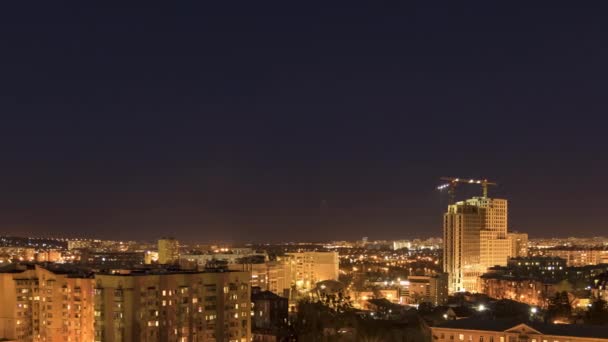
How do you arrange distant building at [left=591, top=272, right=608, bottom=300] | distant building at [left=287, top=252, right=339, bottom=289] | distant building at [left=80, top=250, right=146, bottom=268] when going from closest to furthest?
distant building at [left=591, top=272, right=608, bottom=300]
distant building at [left=80, top=250, right=146, bottom=268]
distant building at [left=287, top=252, right=339, bottom=289]

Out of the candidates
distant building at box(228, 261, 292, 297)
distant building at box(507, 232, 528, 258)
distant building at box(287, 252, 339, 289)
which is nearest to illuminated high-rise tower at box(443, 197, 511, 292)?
distant building at box(507, 232, 528, 258)

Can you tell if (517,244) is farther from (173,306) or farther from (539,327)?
(173,306)

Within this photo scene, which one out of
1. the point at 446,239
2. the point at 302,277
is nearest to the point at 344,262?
the point at 302,277

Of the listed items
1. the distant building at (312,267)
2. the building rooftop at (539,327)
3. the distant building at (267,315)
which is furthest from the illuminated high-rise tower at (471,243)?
the building rooftop at (539,327)

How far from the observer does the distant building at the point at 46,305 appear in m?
23.0

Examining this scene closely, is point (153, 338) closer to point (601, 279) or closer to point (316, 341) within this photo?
point (316, 341)

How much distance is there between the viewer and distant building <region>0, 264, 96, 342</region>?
75.4 feet

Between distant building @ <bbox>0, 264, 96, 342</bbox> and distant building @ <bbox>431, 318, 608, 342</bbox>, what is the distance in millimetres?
9999

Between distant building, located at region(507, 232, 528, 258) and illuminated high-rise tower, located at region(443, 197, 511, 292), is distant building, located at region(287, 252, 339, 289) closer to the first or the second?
illuminated high-rise tower, located at region(443, 197, 511, 292)

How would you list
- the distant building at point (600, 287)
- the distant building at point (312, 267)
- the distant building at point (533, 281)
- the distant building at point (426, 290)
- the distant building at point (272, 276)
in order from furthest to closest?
the distant building at point (312, 267) → the distant building at point (272, 276) → the distant building at point (426, 290) → the distant building at point (533, 281) → the distant building at point (600, 287)

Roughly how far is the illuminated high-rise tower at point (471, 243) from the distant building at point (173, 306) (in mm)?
23889

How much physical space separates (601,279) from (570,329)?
15001 millimetres

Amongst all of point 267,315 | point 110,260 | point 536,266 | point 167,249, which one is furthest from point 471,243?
point 110,260

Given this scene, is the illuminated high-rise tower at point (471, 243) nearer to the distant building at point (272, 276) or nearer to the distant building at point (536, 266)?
the distant building at point (536, 266)
